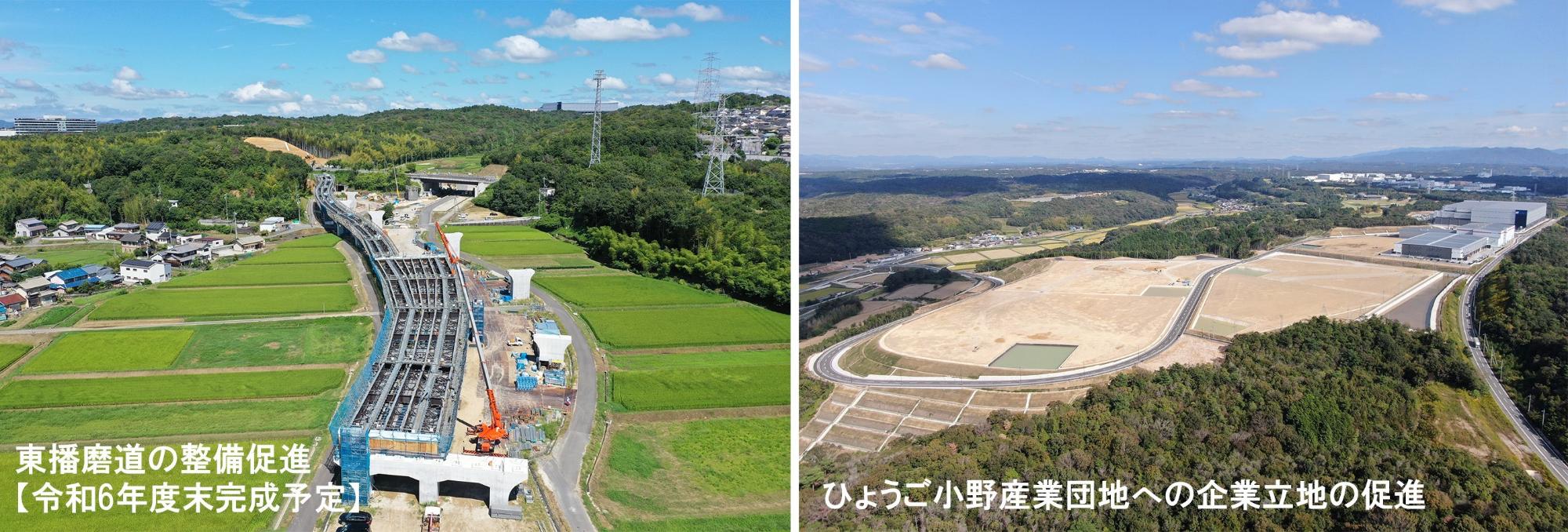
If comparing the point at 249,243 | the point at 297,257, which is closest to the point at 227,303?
the point at 297,257

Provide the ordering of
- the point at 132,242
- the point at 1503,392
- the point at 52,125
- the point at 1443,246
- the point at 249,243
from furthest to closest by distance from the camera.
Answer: the point at 52,125
the point at 249,243
the point at 132,242
the point at 1443,246
the point at 1503,392

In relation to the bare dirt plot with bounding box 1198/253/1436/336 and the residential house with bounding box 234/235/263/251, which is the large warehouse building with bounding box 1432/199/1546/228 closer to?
the bare dirt plot with bounding box 1198/253/1436/336

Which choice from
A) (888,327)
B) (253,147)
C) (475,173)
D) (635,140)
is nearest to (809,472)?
(888,327)

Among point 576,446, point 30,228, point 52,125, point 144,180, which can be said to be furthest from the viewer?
point 52,125

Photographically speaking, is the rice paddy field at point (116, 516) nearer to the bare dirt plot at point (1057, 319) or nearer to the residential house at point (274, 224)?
the bare dirt plot at point (1057, 319)

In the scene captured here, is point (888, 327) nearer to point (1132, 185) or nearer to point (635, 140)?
point (1132, 185)

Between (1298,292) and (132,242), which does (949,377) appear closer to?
(1298,292)
